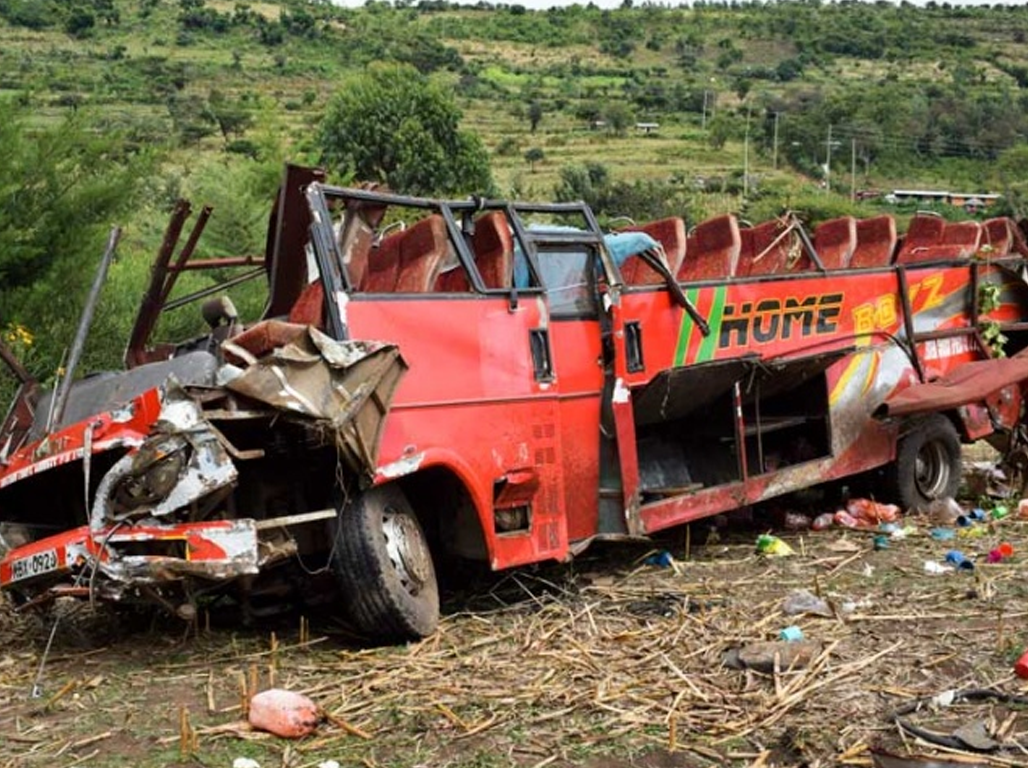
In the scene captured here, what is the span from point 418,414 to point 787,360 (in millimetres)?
3443

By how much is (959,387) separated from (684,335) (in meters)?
2.93

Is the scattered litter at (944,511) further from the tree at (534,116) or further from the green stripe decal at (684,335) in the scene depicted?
the tree at (534,116)

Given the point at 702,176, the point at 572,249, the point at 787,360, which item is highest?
the point at 572,249

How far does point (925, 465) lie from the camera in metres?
11.0

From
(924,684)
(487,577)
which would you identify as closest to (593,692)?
(924,684)

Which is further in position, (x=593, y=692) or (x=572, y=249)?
(x=572, y=249)

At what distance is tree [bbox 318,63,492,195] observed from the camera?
45.7 meters

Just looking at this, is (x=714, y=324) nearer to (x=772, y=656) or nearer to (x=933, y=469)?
(x=933, y=469)

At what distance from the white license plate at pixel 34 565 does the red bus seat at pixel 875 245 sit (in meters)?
7.15

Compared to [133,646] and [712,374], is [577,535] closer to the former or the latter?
[712,374]

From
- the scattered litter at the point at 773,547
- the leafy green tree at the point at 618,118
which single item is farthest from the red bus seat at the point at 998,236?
the leafy green tree at the point at 618,118

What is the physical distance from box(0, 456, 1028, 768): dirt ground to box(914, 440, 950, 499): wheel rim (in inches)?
103

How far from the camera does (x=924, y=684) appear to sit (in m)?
5.86

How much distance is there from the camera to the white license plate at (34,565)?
20.0ft
